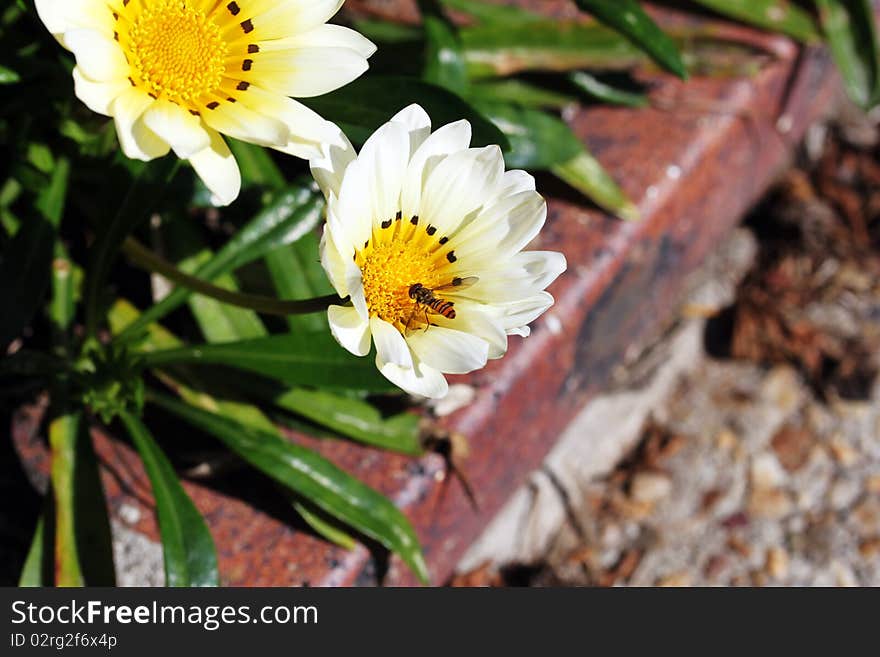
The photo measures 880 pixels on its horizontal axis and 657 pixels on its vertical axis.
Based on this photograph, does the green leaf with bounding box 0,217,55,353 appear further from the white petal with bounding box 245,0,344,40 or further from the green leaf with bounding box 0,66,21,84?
the white petal with bounding box 245,0,344,40

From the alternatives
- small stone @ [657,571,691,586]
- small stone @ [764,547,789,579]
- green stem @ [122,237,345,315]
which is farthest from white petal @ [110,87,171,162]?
small stone @ [764,547,789,579]

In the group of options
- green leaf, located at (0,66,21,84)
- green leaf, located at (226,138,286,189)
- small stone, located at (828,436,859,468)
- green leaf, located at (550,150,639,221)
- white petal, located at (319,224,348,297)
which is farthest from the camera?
small stone, located at (828,436,859,468)

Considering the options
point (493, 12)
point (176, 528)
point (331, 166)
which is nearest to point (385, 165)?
point (331, 166)

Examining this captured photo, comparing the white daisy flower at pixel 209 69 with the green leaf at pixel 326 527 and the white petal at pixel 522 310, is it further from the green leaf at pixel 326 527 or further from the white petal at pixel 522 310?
the green leaf at pixel 326 527

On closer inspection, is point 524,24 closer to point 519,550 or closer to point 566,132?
point 566,132

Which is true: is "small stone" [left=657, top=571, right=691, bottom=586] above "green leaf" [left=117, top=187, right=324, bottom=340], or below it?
below

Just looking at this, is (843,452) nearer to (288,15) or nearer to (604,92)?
(604,92)

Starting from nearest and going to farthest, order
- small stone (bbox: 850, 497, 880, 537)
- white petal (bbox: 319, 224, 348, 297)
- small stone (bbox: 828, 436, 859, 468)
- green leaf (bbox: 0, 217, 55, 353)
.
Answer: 1. white petal (bbox: 319, 224, 348, 297)
2. green leaf (bbox: 0, 217, 55, 353)
3. small stone (bbox: 850, 497, 880, 537)
4. small stone (bbox: 828, 436, 859, 468)
